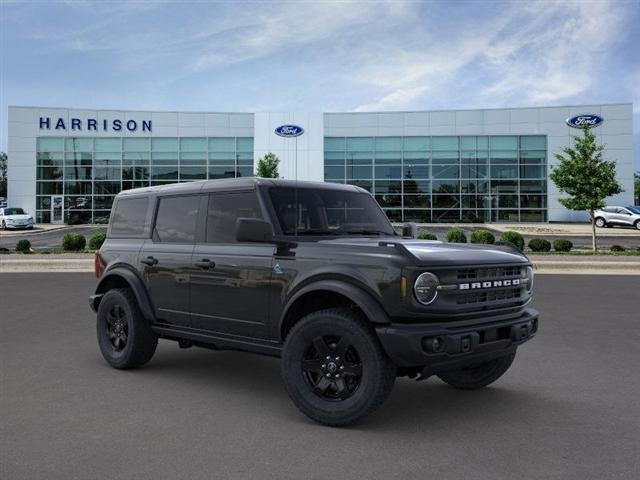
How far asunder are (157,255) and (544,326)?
5986 millimetres

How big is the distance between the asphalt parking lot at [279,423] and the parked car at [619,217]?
3699cm

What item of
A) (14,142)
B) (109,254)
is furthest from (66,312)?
(14,142)

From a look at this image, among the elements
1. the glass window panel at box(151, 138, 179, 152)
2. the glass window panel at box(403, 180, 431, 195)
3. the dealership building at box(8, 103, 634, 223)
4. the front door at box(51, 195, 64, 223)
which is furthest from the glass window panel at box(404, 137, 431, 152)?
the front door at box(51, 195, 64, 223)

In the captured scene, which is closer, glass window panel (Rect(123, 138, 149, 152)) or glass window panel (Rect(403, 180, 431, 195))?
glass window panel (Rect(403, 180, 431, 195))

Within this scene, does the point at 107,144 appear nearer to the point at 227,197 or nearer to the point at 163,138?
the point at 163,138

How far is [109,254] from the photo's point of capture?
260 inches

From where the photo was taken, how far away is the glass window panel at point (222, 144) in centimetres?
4791

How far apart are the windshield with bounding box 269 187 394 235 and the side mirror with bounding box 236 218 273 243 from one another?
0.34m

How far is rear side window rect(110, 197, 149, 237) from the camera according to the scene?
6.41 meters

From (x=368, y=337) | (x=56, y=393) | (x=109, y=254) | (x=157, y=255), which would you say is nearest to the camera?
(x=368, y=337)

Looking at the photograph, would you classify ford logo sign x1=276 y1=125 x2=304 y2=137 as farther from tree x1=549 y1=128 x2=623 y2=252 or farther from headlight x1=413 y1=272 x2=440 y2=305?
headlight x1=413 y1=272 x2=440 y2=305

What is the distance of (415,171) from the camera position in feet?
154

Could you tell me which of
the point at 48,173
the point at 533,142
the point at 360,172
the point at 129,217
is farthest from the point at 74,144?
the point at 129,217

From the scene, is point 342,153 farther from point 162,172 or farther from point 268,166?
point 162,172
